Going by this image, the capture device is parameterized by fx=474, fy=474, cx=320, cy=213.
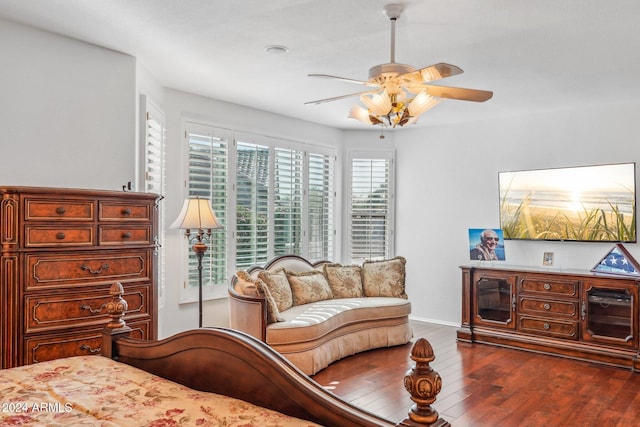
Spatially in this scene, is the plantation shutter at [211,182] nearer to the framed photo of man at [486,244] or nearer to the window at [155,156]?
the window at [155,156]

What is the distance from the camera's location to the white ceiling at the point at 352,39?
2.78 m

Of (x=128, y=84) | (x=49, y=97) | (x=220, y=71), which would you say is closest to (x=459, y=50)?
(x=220, y=71)

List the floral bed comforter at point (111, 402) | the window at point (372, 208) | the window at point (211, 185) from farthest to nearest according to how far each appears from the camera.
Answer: the window at point (372, 208) → the window at point (211, 185) → the floral bed comforter at point (111, 402)

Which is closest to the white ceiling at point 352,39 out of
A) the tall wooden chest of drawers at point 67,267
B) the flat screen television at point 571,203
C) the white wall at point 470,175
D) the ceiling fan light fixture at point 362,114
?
the ceiling fan light fixture at point 362,114

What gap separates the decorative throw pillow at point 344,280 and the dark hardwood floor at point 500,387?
748 millimetres

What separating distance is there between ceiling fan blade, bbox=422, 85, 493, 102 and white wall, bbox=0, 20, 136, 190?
7.50 ft

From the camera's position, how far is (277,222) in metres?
5.76

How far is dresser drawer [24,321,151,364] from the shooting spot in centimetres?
267

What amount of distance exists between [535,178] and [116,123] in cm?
446

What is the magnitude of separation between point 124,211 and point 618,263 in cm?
451

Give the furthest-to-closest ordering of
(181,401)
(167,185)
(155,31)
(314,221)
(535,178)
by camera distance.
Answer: (314,221) < (535,178) < (167,185) < (155,31) < (181,401)

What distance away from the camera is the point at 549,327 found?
489cm

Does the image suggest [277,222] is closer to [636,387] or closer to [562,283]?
[562,283]

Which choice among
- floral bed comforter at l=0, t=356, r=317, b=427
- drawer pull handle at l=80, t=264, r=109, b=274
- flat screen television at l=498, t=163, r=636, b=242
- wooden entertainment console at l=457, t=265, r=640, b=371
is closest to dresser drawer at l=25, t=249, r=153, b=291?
drawer pull handle at l=80, t=264, r=109, b=274
